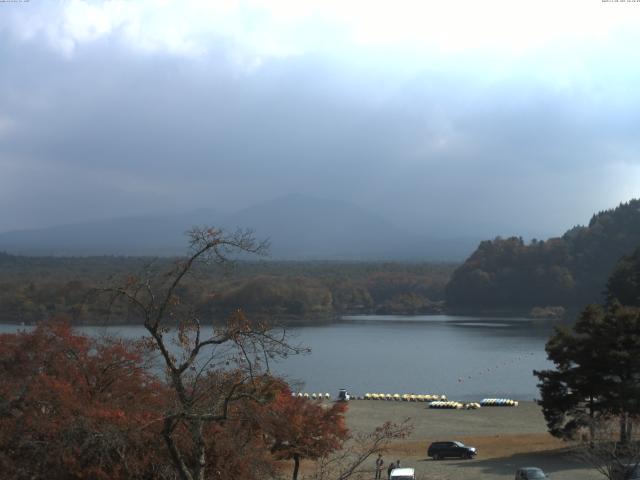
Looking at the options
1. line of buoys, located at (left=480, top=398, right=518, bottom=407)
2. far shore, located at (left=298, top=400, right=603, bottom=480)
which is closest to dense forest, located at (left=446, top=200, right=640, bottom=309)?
line of buoys, located at (left=480, top=398, right=518, bottom=407)

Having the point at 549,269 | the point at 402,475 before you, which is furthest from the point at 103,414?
the point at 549,269

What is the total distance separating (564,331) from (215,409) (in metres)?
15.8

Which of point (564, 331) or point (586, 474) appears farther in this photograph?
point (564, 331)

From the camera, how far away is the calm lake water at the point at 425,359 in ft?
131

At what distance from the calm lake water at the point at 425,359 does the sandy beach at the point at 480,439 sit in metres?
3.81

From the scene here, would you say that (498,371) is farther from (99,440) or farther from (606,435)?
(99,440)

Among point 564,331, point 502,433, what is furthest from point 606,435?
point 502,433

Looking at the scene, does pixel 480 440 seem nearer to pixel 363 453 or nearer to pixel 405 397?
pixel 405 397

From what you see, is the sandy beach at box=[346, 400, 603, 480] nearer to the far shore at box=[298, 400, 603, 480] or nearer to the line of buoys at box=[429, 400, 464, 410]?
the far shore at box=[298, 400, 603, 480]

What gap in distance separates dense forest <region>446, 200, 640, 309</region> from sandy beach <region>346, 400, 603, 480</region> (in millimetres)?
64448

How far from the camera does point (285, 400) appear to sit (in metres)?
15.1

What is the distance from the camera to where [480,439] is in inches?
914

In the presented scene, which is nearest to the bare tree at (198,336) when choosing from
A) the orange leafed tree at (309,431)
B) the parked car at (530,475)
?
the orange leafed tree at (309,431)

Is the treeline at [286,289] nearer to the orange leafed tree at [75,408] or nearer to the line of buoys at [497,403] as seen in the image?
the line of buoys at [497,403]
